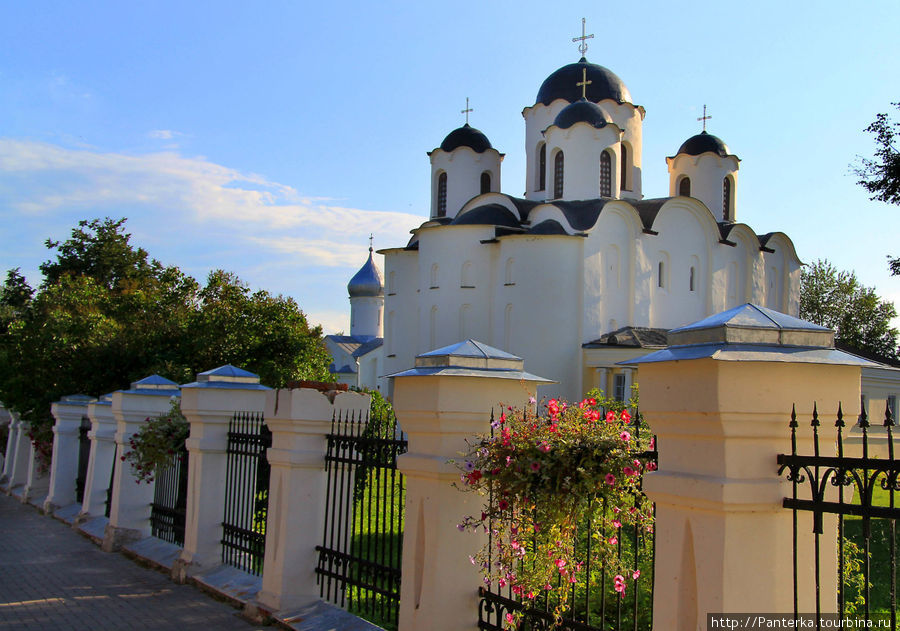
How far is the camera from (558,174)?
111ft

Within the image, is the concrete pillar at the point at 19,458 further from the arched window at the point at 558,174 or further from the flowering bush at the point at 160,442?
the arched window at the point at 558,174

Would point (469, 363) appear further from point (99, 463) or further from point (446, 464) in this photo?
point (99, 463)

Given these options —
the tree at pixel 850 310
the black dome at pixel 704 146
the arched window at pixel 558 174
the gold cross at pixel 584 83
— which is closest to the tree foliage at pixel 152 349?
the arched window at pixel 558 174

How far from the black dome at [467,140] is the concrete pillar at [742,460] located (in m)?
34.3

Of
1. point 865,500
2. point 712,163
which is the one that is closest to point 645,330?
point 712,163

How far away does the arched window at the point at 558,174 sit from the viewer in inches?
1332

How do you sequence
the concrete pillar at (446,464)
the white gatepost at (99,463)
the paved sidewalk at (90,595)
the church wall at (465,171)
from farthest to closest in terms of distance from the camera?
the church wall at (465,171) → the white gatepost at (99,463) → the paved sidewalk at (90,595) → the concrete pillar at (446,464)

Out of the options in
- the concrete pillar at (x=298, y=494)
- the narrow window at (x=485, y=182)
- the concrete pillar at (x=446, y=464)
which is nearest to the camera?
the concrete pillar at (x=446, y=464)

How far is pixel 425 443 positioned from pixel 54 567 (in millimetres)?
6323

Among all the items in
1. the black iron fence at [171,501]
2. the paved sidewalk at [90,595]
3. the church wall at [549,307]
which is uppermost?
the church wall at [549,307]

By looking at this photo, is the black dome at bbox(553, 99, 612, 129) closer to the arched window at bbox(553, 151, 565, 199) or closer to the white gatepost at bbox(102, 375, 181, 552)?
the arched window at bbox(553, 151, 565, 199)

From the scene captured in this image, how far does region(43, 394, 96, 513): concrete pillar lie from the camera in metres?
14.2

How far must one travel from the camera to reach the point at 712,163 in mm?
38062

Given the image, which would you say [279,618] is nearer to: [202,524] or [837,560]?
[202,524]
